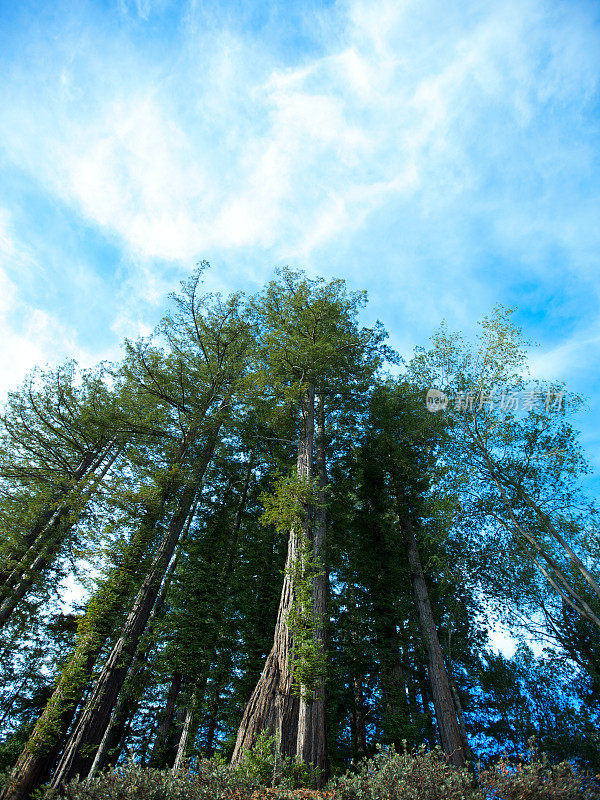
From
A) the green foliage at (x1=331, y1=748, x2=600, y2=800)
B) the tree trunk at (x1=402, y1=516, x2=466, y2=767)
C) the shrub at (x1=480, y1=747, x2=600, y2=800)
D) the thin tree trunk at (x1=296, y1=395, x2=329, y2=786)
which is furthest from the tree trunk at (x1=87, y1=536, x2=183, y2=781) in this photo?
the tree trunk at (x1=402, y1=516, x2=466, y2=767)

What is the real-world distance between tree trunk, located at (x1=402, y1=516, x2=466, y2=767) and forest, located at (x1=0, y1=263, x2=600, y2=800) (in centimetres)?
5

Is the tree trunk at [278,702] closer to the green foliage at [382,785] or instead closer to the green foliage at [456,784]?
the green foliage at [382,785]

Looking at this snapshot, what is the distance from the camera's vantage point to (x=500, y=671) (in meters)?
15.8

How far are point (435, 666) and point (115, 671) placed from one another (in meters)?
7.51

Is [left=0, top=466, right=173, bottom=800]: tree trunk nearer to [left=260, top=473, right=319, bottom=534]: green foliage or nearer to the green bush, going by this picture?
[left=260, top=473, right=319, bottom=534]: green foliage

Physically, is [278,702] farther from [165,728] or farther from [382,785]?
[165,728]

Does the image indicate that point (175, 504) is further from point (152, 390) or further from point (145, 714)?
point (145, 714)

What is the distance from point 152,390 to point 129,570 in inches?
195

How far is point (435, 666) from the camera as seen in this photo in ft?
31.7

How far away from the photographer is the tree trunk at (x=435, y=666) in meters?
8.54

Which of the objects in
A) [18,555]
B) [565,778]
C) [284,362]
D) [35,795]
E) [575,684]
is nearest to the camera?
[565,778]

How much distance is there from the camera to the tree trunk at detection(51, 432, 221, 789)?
694cm

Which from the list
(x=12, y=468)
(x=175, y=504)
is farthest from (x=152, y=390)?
(x=12, y=468)

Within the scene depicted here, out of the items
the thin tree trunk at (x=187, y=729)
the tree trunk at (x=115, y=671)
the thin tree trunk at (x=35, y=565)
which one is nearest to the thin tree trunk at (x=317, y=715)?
the thin tree trunk at (x=187, y=729)
